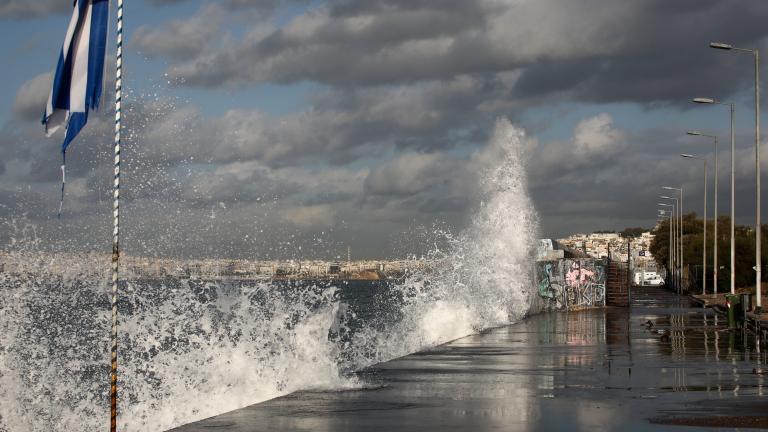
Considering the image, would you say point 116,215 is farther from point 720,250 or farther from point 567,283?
point 720,250

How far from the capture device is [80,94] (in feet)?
37.8

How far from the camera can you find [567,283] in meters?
49.7

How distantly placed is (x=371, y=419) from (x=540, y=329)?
20.9m

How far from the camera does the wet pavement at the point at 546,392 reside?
12938 millimetres

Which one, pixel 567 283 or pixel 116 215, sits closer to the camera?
pixel 116 215

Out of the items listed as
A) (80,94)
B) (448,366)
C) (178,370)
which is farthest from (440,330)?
(80,94)

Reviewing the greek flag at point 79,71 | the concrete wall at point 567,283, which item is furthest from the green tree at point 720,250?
the greek flag at point 79,71

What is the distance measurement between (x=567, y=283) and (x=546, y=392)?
33965 millimetres

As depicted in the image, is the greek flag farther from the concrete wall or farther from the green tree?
the green tree

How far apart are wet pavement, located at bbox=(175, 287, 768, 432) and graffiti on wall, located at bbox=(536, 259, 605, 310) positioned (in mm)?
21391

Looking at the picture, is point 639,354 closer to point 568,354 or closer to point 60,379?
point 568,354

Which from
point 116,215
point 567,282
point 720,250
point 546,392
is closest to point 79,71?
point 116,215

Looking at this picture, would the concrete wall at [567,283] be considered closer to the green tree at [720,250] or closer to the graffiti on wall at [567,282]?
the graffiti on wall at [567,282]

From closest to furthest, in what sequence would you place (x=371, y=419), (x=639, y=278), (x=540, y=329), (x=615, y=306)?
(x=371, y=419) → (x=540, y=329) → (x=615, y=306) → (x=639, y=278)
